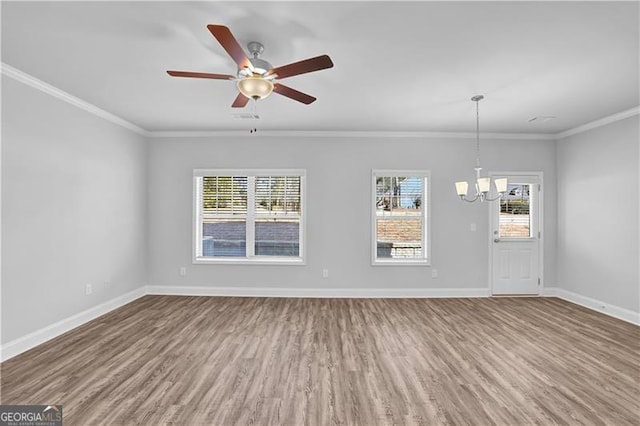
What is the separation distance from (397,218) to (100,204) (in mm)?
4450

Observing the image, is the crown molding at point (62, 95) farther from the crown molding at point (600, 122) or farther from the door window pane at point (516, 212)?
the crown molding at point (600, 122)

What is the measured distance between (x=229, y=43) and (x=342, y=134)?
11.2ft

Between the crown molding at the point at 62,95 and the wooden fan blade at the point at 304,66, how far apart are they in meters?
2.69

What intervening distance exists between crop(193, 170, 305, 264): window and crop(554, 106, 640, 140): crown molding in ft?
14.5

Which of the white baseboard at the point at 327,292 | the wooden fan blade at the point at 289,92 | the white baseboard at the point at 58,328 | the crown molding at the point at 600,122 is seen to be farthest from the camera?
the white baseboard at the point at 327,292

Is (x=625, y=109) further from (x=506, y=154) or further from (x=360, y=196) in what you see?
(x=360, y=196)

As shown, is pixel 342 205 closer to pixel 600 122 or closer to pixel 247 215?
pixel 247 215

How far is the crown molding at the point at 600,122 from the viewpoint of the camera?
13.0ft

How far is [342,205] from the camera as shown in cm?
510

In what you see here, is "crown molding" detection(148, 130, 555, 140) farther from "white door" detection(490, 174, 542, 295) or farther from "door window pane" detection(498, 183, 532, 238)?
"door window pane" detection(498, 183, 532, 238)

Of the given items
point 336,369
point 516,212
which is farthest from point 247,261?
point 516,212

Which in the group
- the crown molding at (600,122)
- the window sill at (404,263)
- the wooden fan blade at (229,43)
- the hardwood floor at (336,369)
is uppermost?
the crown molding at (600,122)

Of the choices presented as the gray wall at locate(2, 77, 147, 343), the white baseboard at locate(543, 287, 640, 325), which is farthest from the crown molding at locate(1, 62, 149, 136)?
the white baseboard at locate(543, 287, 640, 325)

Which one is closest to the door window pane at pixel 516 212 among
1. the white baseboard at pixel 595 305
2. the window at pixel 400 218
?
the white baseboard at pixel 595 305
